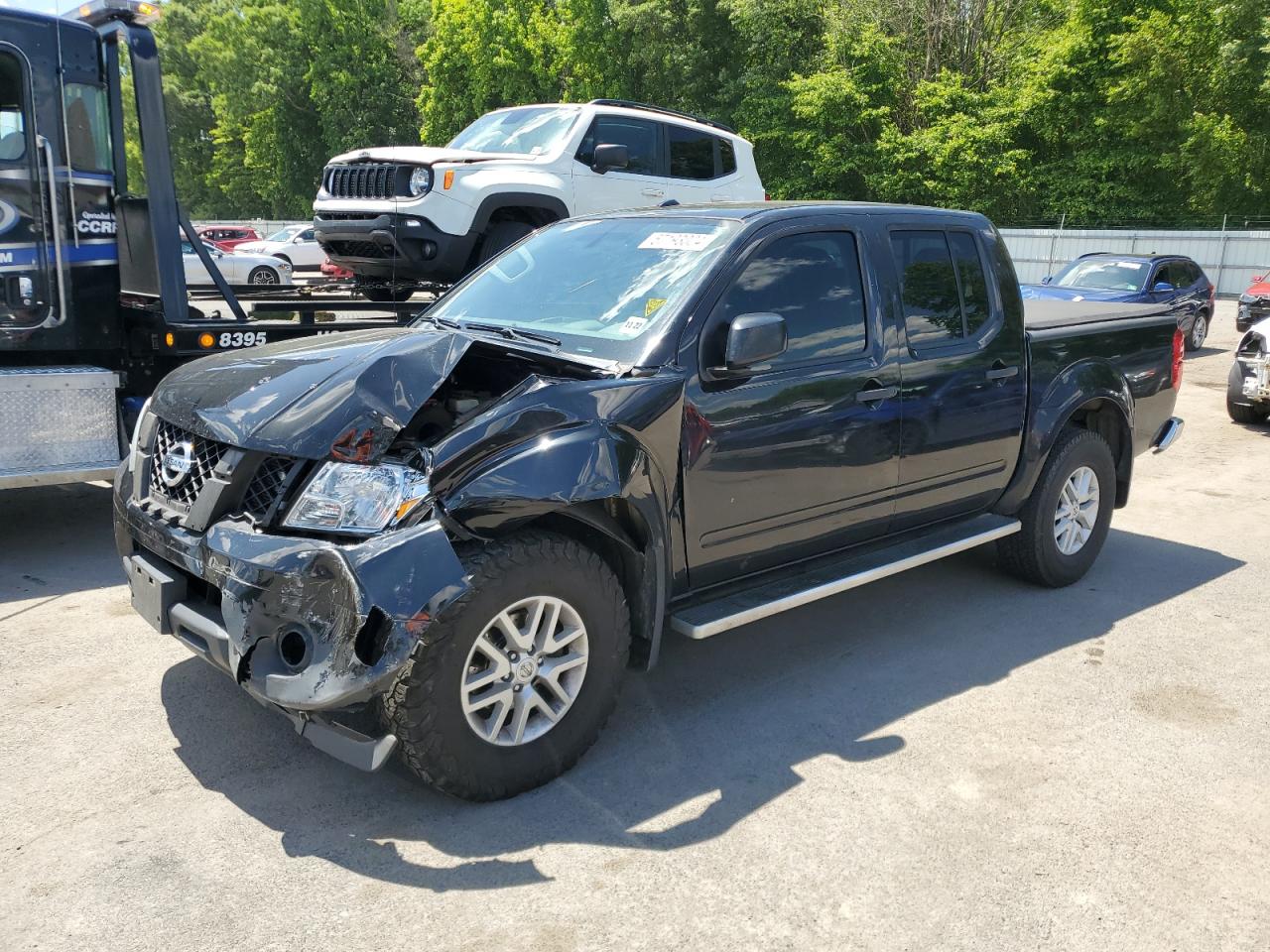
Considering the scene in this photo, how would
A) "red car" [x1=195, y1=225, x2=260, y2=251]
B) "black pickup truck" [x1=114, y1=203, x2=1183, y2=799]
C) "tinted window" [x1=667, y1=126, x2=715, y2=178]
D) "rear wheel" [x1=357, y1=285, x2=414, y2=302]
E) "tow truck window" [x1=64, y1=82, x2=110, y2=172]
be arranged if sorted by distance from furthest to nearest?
1. "red car" [x1=195, y1=225, x2=260, y2=251]
2. "tinted window" [x1=667, y1=126, x2=715, y2=178]
3. "rear wheel" [x1=357, y1=285, x2=414, y2=302]
4. "tow truck window" [x1=64, y1=82, x2=110, y2=172]
5. "black pickup truck" [x1=114, y1=203, x2=1183, y2=799]

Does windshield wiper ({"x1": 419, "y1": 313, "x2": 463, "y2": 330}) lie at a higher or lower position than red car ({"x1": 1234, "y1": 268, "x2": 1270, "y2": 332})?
higher

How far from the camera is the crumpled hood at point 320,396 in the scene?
10.8ft

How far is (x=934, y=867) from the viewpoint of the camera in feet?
10.4

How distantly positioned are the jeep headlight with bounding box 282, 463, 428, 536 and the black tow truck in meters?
3.22

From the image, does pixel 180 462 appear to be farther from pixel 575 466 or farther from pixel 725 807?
pixel 725 807

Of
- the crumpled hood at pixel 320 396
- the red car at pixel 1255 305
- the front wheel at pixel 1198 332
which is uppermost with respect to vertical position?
the crumpled hood at pixel 320 396

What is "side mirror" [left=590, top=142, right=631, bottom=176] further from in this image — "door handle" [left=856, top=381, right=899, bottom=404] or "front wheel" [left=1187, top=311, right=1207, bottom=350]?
"front wheel" [left=1187, top=311, right=1207, bottom=350]

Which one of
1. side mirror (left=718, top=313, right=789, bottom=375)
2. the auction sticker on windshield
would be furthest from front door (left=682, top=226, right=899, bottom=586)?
the auction sticker on windshield

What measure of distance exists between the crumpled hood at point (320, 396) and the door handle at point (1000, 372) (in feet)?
8.66

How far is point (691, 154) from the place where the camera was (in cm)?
1075

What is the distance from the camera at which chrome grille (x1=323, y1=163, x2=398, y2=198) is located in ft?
27.8

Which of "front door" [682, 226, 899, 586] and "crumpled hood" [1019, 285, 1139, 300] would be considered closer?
"front door" [682, 226, 899, 586]

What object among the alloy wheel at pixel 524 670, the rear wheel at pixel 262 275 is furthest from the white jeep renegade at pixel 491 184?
the rear wheel at pixel 262 275

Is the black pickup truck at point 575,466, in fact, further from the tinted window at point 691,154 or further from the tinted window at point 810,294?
the tinted window at point 691,154
